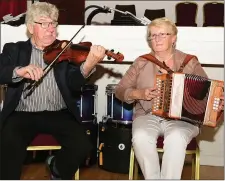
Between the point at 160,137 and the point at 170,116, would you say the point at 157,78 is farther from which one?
the point at 160,137

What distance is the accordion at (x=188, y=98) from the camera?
1.90 metres

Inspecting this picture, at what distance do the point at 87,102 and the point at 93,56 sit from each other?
0.77m

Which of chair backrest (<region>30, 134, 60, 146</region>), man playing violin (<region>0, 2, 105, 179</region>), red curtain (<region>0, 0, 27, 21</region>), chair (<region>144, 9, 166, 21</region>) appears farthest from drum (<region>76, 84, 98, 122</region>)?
chair (<region>144, 9, 166, 21</region>)

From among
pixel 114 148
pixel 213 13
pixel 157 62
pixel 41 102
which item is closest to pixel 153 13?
pixel 213 13

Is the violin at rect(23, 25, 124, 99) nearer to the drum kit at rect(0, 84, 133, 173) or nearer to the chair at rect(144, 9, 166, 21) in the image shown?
the drum kit at rect(0, 84, 133, 173)

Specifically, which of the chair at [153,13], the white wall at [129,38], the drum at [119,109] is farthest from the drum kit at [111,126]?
the chair at [153,13]

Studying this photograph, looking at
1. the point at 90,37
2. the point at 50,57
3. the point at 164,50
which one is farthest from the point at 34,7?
the point at 164,50

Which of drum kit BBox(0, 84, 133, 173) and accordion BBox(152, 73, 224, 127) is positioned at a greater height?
accordion BBox(152, 73, 224, 127)

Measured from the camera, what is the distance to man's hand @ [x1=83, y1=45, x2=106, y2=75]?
6.24 ft

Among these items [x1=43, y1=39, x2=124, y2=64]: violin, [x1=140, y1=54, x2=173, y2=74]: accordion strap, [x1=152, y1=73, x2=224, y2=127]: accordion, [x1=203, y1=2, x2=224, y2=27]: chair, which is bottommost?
[x1=152, y1=73, x2=224, y2=127]: accordion

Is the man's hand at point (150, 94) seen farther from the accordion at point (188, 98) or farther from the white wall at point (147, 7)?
the white wall at point (147, 7)

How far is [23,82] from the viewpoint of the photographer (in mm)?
1992

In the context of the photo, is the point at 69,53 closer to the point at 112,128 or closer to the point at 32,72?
the point at 32,72

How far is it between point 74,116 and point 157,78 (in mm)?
502
